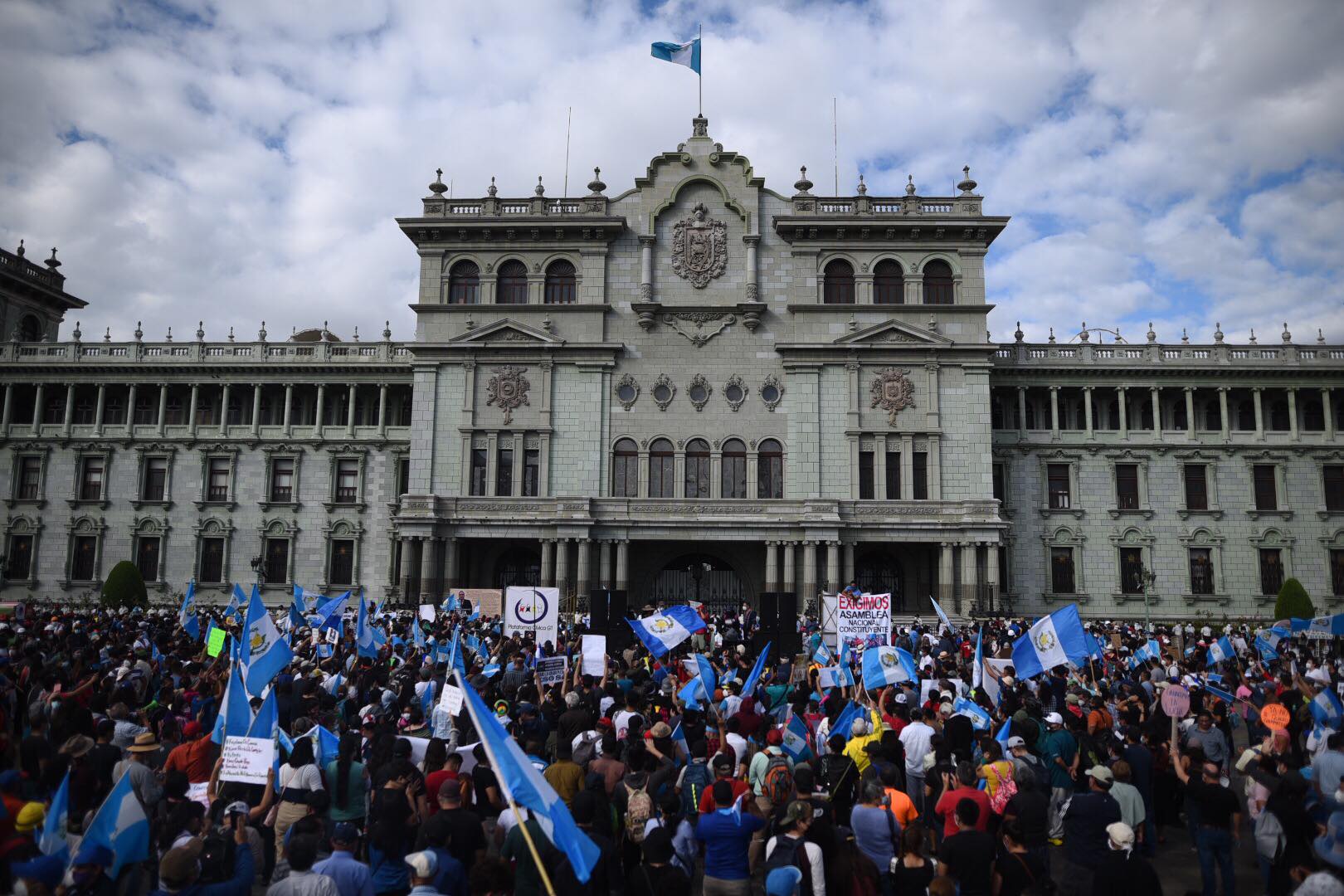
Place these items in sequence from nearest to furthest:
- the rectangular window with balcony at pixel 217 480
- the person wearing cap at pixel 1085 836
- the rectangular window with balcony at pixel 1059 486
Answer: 1. the person wearing cap at pixel 1085 836
2. the rectangular window with balcony at pixel 1059 486
3. the rectangular window with balcony at pixel 217 480

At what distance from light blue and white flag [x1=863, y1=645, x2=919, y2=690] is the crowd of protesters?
→ 321 mm

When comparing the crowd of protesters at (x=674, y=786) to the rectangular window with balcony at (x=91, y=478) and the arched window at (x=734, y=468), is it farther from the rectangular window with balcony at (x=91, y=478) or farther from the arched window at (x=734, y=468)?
the rectangular window with balcony at (x=91, y=478)

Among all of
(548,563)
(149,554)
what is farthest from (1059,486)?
(149,554)

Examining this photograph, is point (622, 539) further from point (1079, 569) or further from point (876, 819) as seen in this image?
point (876, 819)

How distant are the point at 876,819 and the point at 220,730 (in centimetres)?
775

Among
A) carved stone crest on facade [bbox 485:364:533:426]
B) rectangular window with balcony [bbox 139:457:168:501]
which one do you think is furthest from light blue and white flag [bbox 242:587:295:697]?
rectangular window with balcony [bbox 139:457:168:501]

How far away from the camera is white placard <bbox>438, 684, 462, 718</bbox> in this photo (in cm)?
1288

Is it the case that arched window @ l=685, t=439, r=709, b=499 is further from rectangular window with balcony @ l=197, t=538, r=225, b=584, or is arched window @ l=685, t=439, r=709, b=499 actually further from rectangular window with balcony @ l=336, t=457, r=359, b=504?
rectangular window with balcony @ l=197, t=538, r=225, b=584

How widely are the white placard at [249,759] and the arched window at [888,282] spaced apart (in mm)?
Result: 39980

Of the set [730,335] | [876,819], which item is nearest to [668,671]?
[876,819]

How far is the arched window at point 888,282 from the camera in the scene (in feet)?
151

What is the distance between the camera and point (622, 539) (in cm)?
4344

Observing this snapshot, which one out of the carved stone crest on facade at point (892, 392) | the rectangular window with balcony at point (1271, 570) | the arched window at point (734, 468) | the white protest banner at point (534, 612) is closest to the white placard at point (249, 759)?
the white protest banner at point (534, 612)

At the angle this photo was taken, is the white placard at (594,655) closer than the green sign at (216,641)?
Yes
